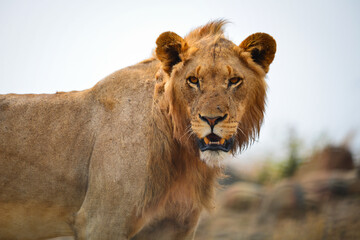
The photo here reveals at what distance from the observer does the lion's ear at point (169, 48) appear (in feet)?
12.5

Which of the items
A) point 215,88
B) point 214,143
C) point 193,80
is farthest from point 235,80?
point 214,143

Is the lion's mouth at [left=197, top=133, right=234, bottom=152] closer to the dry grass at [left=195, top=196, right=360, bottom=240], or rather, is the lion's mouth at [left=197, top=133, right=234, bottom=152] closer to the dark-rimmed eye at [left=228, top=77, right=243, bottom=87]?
the dark-rimmed eye at [left=228, top=77, right=243, bottom=87]

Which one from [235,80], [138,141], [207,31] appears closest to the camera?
[235,80]

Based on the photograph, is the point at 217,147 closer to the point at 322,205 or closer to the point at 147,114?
the point at 147,114

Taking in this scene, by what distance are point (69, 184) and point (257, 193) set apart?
6.26 meters

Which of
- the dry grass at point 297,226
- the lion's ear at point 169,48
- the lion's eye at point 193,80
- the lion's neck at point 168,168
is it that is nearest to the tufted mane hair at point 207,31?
the lion's ear at point 169,48

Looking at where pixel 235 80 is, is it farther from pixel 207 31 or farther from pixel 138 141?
pixel 138 141

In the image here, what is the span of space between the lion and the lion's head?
1 centimetres

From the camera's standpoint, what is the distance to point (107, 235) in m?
3.64

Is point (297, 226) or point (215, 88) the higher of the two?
point (215, 88)

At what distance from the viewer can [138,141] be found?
12.5 ft

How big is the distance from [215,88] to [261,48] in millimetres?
769

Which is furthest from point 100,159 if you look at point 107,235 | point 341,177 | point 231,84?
point 341,177

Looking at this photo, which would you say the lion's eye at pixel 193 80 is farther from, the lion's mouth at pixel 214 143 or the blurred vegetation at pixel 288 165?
the blurred vegetation at pixel 288 165
